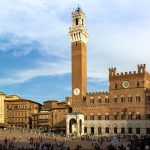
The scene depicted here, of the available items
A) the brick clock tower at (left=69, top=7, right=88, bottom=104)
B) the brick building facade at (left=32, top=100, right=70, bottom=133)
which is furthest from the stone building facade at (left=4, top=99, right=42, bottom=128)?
the brick clock tower at (left=69, top=7, right=88, bottom=104)

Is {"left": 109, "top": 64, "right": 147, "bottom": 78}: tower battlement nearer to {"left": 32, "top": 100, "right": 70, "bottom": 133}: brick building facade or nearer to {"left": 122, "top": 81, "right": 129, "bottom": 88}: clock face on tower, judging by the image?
{"left": 122, "top": 81, "right": 129, "bottom": 88}: clock face on tower

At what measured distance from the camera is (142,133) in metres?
70.3

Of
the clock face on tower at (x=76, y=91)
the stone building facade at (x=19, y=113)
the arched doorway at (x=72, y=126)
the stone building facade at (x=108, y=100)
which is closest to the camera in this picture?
the stone building facade at (x=108, y=100)

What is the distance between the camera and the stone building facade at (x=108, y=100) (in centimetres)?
7194

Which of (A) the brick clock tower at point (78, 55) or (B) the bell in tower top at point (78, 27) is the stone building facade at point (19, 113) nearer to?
(A) the brick clock tower at point (78, 55)

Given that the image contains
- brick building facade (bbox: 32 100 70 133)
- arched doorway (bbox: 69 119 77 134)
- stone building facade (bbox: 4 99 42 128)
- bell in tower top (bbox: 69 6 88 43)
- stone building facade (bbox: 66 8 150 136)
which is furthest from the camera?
stone building facade (bbox: 4 99 42 128)

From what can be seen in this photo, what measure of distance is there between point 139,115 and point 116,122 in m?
5.05

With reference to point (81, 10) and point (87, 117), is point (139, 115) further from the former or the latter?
point (81, 10)

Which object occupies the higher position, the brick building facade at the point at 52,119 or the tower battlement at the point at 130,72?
the tower battlement at the point at 130,72

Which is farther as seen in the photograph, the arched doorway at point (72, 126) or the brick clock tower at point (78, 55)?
the brick clock tower at point (78, 55)

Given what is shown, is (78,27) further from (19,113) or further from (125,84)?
(19,113)

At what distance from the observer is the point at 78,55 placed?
265ft

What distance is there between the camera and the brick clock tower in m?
79.7

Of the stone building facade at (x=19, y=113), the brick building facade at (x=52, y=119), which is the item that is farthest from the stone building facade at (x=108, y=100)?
the stone building facade at (x=19, y=113)
